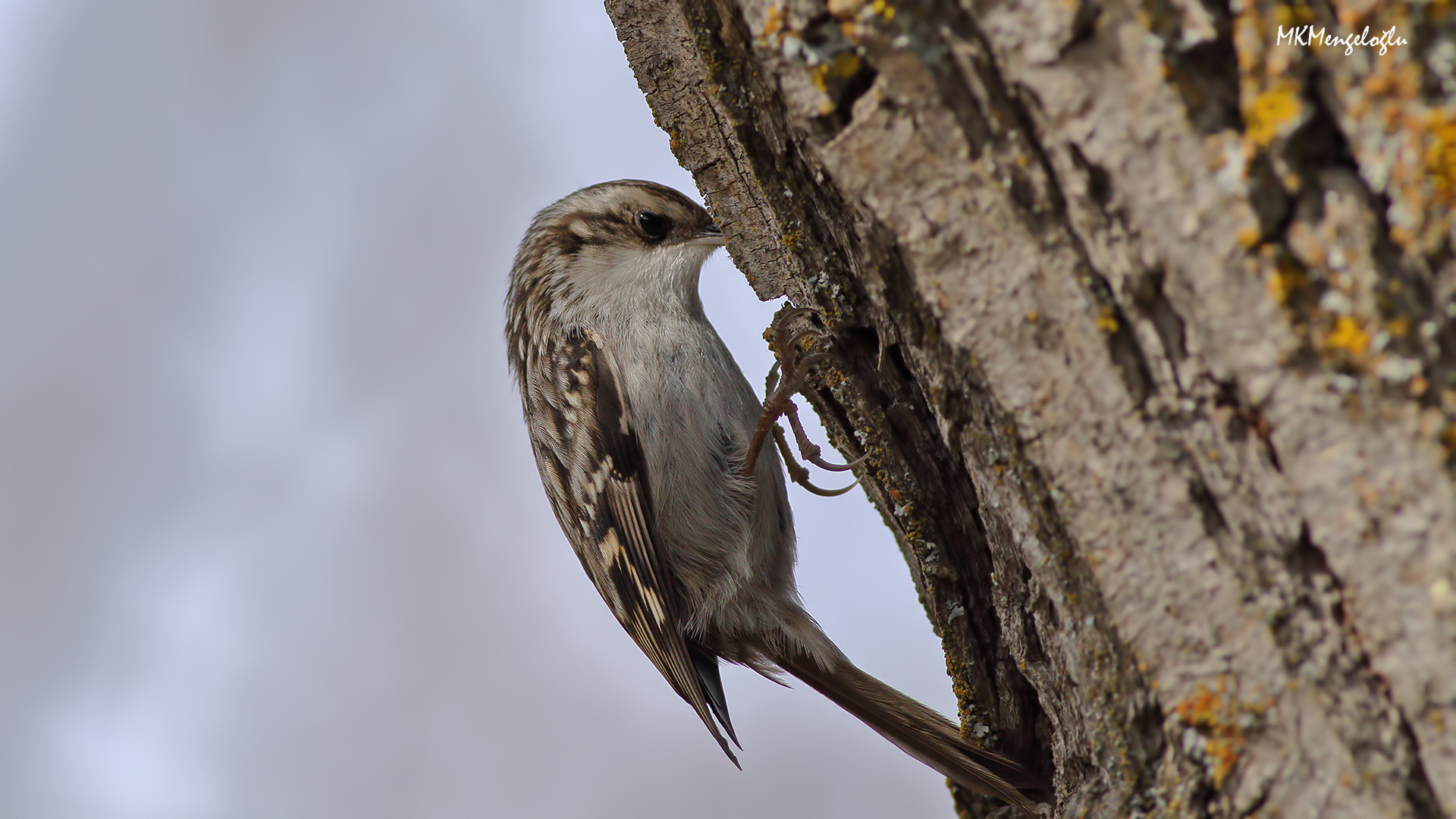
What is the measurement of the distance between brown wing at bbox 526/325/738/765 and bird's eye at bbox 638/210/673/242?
0.27m

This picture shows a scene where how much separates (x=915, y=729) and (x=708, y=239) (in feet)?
3.48

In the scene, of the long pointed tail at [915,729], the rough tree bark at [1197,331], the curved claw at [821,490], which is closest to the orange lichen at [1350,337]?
the rough tree bark at [1197,331]

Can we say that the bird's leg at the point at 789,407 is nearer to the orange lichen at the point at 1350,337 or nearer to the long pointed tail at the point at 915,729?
the long pointed tail at the point at 915,729

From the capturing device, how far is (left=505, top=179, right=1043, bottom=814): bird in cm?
201

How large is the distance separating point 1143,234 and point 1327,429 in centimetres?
18

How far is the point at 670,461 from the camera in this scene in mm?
2037

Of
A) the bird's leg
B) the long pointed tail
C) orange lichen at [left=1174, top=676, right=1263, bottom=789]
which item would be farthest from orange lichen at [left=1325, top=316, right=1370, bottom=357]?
the long pointed tail

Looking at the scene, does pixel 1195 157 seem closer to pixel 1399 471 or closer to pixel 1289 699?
pixel 1399 471

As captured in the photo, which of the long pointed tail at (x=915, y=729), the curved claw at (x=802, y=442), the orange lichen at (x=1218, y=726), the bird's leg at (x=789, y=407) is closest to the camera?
the orange lichen at (x=1218, y=726)

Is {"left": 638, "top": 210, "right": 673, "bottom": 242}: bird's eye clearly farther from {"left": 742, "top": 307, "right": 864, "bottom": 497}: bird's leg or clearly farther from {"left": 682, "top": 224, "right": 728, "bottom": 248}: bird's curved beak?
{"left": 742, "top": 307, "right": 864, "bottom": 497}: bird's leg

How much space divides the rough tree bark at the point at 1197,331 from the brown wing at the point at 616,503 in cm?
112

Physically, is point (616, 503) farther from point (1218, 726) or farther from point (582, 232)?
point (1218, 726)

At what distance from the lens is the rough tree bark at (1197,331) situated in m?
0.65

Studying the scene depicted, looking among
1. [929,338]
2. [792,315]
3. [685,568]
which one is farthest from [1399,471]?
[685,568]
